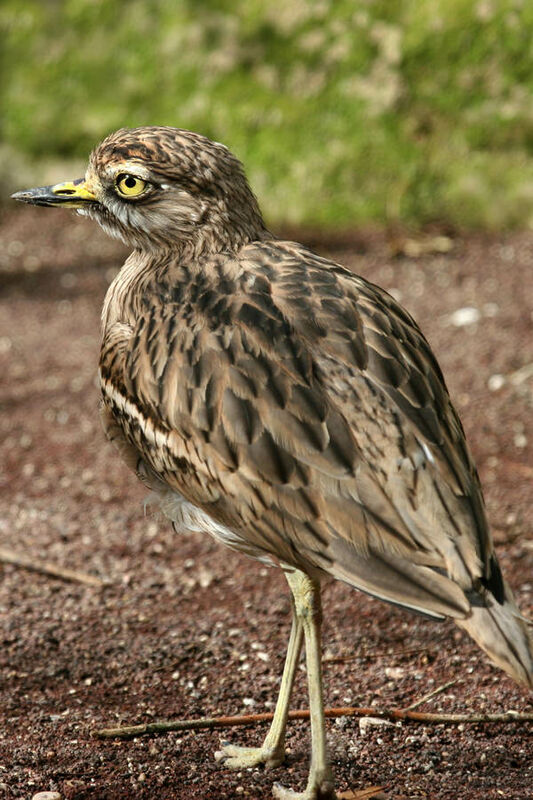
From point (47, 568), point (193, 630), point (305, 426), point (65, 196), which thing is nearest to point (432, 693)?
point (193, 630)

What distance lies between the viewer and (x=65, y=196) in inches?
134

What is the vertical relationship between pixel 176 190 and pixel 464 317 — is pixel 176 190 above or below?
below

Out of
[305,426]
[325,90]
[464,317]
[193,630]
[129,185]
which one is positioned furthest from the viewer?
[325,90]

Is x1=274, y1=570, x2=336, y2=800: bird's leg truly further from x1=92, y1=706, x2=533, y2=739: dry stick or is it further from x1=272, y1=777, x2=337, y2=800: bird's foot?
x1=92, y1=706, x2=533, y2=739: dry stick

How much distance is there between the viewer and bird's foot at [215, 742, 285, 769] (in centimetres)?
301

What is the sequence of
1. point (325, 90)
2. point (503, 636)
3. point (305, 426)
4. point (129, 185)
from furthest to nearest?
point (325, 90) < point (129, 185) < point (305, 426) < point (503, 636)

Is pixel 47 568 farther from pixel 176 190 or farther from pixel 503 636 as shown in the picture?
pixel 503 636

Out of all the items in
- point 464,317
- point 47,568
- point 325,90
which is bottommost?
point 47,568

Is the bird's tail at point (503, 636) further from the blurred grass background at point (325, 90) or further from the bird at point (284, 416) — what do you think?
the blurred grass background at point (325, 90)

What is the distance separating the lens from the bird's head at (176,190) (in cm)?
324

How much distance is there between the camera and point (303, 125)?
739cm

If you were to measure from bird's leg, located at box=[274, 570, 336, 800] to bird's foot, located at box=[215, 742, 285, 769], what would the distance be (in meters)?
0.16

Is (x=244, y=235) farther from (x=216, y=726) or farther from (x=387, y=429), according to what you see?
(x=216, y=726)

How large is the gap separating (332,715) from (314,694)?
15.8 inches
